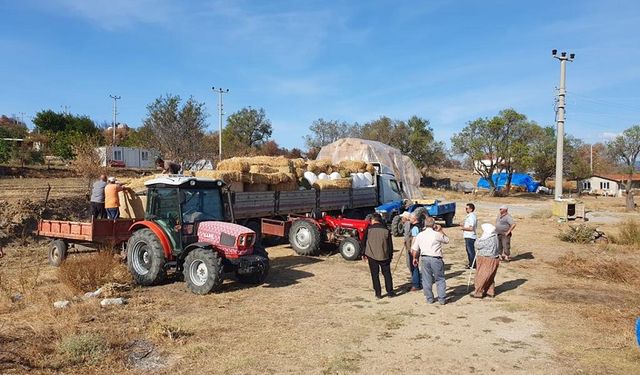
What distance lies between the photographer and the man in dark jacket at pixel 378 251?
8.66m

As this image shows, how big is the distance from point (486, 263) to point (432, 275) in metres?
1.11

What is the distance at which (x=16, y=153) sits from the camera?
35156mm

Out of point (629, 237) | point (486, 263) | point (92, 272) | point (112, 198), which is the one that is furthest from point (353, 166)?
point (92, 272)

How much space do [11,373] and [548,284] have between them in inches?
368

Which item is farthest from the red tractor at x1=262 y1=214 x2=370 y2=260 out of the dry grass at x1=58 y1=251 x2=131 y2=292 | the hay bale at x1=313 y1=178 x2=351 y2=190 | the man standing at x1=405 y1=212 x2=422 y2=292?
the dry grass at x1=58 y1=251 x2=131 y2=292

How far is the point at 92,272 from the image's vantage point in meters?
9.02

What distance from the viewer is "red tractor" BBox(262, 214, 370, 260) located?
13.0 m

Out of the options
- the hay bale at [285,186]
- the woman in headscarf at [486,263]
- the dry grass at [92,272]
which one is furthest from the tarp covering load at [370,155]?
the dry grass at [92,272]

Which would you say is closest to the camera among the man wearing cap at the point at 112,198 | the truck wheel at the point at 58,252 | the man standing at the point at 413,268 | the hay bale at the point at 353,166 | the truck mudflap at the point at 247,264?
the truck mudflap at the point at 247,264

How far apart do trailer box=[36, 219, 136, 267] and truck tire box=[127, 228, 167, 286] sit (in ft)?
3.41

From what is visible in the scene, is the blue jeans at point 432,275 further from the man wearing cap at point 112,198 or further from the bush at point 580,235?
the bush at point 580,235

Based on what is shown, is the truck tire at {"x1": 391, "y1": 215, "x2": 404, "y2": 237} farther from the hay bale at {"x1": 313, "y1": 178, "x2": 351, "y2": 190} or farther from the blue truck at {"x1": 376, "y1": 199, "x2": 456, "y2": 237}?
the hay bale at {"x1": 313, "y1": 178, "x2": 351, "y2": 190}

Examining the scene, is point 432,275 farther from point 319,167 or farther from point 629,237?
point 629,237

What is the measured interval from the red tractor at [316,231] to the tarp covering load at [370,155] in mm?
19359
